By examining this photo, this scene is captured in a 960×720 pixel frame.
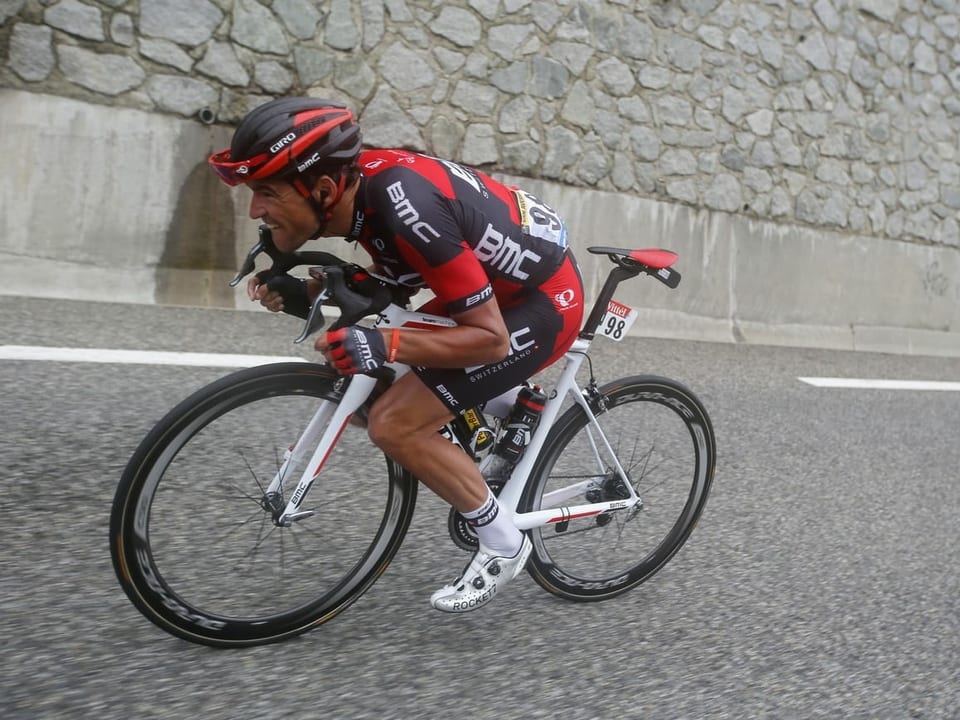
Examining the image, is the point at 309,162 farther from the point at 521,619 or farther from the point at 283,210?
the point at 521,619

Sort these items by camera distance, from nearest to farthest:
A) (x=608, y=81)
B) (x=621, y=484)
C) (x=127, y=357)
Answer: (x=621, y=484) < (x=127, y=357) < (x=608, y=81)

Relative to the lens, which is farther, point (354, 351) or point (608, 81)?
point (608, 81)

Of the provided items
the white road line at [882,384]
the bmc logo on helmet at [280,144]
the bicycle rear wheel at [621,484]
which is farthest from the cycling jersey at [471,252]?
the white road line at [882,384]

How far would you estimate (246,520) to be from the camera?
2770 millimetres

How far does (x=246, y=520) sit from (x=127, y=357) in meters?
2.90

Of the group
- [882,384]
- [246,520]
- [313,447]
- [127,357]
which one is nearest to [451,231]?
[313,447]

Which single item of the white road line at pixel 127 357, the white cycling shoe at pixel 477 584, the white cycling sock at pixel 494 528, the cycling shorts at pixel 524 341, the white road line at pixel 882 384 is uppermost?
the cycling shorts at pixel 524 341

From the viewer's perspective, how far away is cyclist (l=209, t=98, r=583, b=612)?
91.6 inches

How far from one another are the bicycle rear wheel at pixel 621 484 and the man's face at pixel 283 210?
1.17 metres

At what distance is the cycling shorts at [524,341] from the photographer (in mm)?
2709

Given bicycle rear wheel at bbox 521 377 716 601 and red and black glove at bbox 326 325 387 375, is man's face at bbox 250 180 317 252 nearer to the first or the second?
red and black glove at bbox 326 325 387 375

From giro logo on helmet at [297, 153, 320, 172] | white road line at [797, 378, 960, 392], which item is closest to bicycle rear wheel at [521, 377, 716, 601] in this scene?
giro logo on helmet at [297, 153, 320, 172]

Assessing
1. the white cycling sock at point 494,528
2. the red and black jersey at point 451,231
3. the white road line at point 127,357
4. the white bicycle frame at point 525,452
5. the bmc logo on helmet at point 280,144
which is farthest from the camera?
the white road line at point 127,357

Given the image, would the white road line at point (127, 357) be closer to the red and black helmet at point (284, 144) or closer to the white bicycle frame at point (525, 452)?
the white bicycle frame at point (525, 452)
